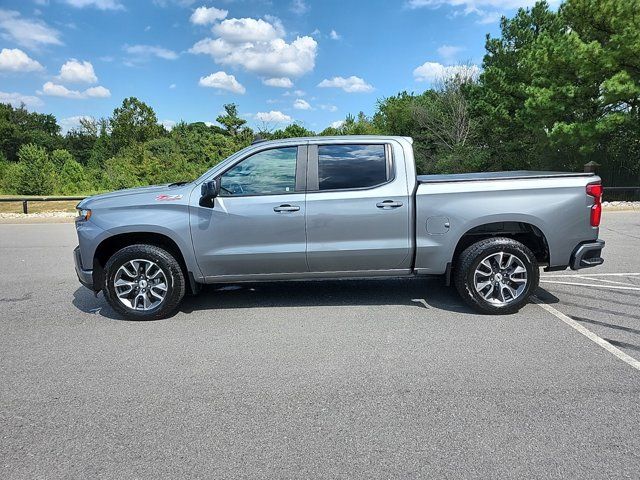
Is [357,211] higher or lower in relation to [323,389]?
higher

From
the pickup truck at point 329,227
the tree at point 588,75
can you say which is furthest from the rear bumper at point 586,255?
the tree at point 588,75

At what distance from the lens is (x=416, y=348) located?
407cm

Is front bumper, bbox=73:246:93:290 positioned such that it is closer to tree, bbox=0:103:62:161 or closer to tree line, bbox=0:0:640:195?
tree line, bbox=0:0:640:195

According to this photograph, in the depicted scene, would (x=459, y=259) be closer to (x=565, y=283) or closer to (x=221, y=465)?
(x=565, y=283)

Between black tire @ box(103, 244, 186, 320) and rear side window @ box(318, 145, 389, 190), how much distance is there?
1.86m

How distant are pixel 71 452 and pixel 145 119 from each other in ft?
256

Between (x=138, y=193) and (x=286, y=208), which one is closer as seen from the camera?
(x=286, y=208)

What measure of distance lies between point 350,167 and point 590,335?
9.63 feet

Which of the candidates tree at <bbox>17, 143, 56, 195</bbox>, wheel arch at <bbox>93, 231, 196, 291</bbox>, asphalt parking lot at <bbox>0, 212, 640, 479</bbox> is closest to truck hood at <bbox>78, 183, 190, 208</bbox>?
wheel arch at <bbox>93, 231, 196, 291</bbox>

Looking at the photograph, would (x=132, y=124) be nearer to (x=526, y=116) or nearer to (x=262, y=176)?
(x=526, y=116)

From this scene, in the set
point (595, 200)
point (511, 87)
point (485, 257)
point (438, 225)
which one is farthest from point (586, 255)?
point (511, 87)

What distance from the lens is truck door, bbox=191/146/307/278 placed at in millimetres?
4820

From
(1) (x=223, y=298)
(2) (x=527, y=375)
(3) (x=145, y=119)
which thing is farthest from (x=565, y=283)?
(3) (x=145, y=119)

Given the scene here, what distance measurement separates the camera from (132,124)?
7112cm
